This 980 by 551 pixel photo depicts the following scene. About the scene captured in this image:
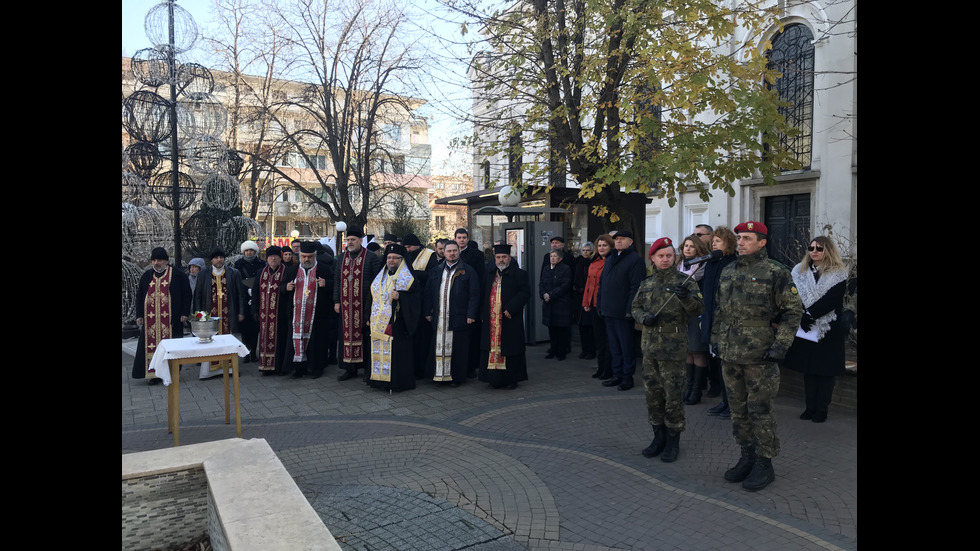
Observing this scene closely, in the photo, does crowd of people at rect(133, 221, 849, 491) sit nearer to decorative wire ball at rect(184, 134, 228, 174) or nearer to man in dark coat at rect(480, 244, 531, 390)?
man in dark coat at rect(480, 244, 531, 390)

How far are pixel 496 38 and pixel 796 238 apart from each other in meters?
7.75

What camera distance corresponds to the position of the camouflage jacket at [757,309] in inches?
196

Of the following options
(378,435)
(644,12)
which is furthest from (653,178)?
(378,435)

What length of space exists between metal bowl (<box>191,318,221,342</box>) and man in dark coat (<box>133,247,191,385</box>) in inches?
120

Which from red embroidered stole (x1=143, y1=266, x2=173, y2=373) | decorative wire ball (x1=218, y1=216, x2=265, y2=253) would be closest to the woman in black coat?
red embroidered stole (x1=143, y1=266, x2=173, y2=373)

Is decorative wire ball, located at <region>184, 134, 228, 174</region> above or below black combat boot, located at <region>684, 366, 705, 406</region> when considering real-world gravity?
above

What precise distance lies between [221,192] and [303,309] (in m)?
7.63

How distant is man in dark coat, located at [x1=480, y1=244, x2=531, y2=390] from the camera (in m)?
8.66

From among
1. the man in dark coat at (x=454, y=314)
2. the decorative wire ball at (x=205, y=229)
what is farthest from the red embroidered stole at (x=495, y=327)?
the decorative wire ball at (x=205, y=229)

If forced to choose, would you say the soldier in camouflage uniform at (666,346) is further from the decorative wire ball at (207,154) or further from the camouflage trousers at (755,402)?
the decorative wire ball at (207,154)

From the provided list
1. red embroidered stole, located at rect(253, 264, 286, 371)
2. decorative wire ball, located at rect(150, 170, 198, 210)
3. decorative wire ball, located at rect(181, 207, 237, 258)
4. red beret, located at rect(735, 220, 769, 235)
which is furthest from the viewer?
decorative wire ball, located at rect(181, 207, 237, 258)

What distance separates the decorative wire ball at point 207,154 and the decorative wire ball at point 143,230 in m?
2.05

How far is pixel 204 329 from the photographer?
21.8 ft

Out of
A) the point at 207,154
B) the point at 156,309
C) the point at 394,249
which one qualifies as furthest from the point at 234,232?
the point at 394,249
